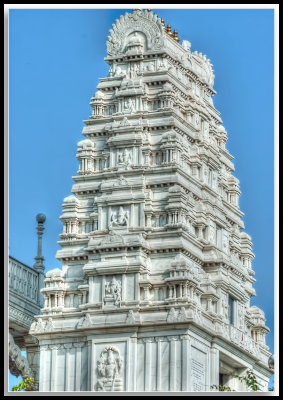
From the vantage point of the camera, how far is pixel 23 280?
232 feet

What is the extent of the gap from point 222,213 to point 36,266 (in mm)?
9071

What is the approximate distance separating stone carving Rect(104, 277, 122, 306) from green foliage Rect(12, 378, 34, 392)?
449 cm

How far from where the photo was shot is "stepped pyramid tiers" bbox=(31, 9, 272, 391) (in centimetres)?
6300

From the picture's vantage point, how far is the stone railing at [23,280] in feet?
228

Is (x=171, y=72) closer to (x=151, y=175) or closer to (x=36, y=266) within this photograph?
(x=151, y=175)

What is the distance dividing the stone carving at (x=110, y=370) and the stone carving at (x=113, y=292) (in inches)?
76.9

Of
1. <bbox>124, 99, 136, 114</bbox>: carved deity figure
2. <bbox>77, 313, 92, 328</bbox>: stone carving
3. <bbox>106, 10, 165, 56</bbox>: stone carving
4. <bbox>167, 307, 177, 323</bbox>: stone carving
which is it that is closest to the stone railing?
<bbox>77, 313, 92, 328</bbox>: stone carving

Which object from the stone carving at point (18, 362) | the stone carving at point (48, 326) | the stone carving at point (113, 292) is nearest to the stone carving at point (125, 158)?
the stone carving at point (113, 292)

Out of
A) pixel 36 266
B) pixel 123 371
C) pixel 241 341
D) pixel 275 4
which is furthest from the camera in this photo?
pixel 36 266

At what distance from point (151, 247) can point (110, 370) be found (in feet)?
18.5

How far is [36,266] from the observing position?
72.4 metres

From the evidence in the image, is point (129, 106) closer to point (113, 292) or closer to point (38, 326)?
point (113, 292)

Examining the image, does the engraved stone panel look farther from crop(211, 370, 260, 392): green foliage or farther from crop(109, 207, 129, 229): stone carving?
crop(109, 207, 129, 229): stone carving

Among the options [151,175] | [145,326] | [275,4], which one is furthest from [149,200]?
[275,4]
